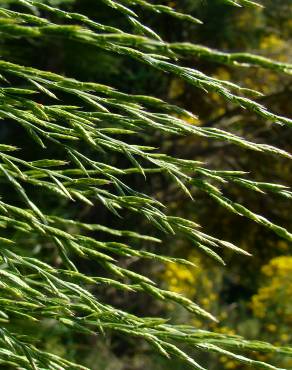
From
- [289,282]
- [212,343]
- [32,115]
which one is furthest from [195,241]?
[289,282]

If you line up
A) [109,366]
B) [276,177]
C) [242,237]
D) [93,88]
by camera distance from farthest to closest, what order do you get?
[242,237] < [276,177] < [109,366] < [93,88]

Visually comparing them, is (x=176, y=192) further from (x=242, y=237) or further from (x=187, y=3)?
(x=187, y=3)

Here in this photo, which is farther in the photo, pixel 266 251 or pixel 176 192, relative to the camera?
pixel 266 251

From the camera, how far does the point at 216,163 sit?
11.9 ft

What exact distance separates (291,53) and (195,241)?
2.79 meters

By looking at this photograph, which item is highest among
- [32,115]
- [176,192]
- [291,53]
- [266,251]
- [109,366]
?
[32,115]

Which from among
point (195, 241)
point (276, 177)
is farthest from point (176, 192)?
point (195, 241)

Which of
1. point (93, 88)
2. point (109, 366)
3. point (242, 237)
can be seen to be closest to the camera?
point (93, 88)

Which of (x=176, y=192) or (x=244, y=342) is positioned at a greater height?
(x=244, y=342)

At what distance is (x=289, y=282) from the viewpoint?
357 cm

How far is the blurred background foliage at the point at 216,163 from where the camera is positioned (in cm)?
330

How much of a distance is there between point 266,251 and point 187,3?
143 cm

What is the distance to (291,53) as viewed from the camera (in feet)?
11.2

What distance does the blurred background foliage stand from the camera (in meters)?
3.30
